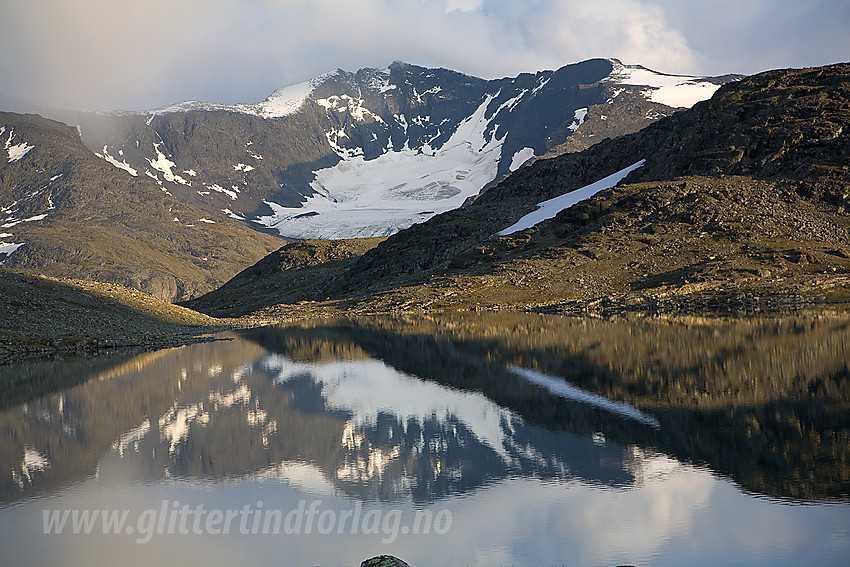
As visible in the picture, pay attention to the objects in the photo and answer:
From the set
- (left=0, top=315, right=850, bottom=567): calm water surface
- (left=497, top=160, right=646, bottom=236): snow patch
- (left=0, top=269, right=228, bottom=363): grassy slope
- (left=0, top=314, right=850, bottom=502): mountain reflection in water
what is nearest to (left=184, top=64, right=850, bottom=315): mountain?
(left=497, top=160, right=646, bottom=236): snow patch

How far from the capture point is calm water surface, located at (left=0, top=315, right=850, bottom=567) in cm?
1520

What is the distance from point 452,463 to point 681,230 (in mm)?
94544

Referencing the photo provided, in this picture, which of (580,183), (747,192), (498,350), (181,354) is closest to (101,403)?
(181,354)

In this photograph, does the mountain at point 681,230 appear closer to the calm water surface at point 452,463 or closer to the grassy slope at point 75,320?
the grassy slope at point 75,320

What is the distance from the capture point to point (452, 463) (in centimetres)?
2105

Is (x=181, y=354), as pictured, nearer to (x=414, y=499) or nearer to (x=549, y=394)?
(x=549, y=394)

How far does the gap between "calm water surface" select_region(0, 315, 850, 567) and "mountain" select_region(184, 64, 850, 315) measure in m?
48.0

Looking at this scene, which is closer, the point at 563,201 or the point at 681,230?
the point at 681,230

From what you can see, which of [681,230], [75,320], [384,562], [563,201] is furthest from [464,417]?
[563,201]

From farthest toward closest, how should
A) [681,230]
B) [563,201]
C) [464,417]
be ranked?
[563,201]
[681,230]
[464,417]

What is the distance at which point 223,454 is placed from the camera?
76.5 ft

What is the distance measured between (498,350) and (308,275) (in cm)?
13739

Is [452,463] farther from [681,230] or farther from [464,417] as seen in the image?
[681,230]

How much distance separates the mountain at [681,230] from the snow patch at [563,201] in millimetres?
827
